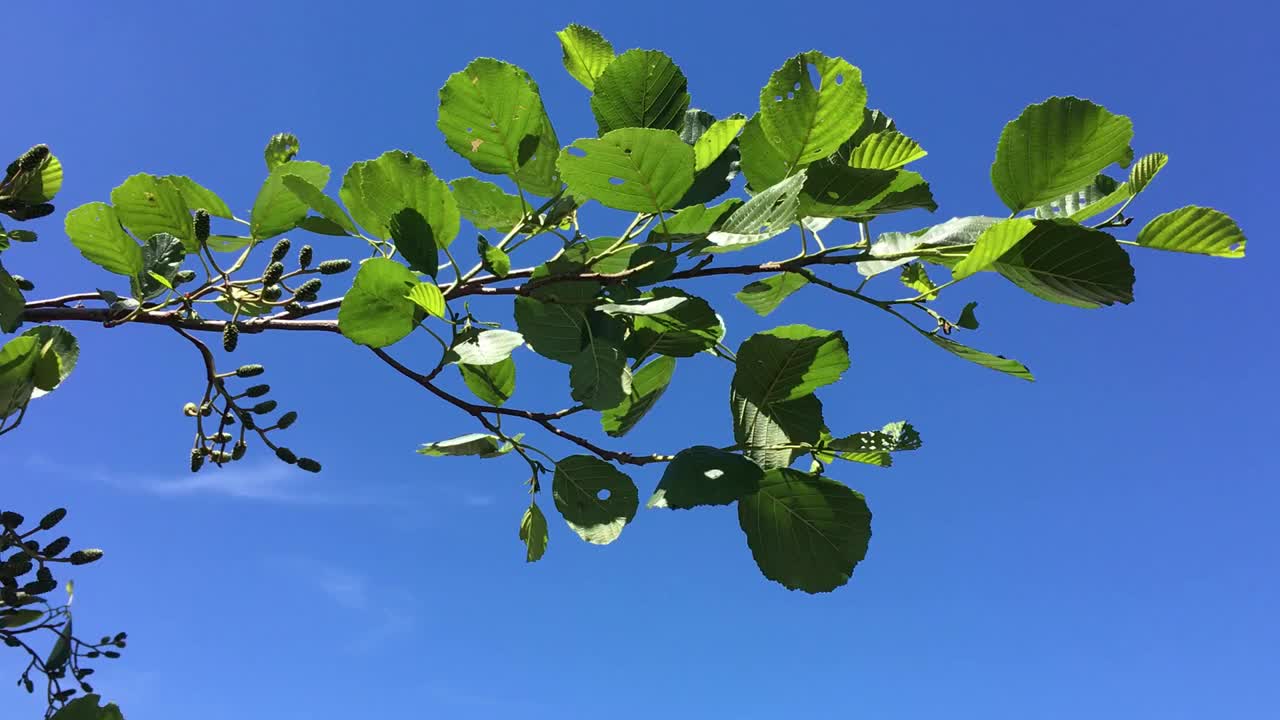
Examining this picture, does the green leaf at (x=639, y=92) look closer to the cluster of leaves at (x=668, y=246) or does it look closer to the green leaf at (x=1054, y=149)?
the cluster of leaves at (x=668, y=246)

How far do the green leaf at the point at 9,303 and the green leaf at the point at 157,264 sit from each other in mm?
175

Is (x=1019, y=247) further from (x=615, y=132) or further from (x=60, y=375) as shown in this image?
(x=60, y=375)

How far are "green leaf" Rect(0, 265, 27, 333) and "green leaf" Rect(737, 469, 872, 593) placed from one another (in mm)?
1227

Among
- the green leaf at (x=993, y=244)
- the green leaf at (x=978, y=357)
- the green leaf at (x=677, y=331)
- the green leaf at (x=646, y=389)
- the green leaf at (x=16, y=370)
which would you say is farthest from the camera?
the green leaf at (x=646, y=389)

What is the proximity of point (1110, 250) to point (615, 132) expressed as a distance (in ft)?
2.15

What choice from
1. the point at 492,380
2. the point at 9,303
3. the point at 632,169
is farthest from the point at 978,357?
the point at 9,303

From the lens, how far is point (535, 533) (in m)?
1.83

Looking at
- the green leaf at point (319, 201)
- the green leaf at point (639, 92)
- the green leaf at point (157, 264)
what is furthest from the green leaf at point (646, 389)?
the green leaf at point (157, 264)

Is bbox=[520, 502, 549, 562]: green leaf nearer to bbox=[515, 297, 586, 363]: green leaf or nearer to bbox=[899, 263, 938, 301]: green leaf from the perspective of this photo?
bbox=[515, 297, 586, 363]: green leaf

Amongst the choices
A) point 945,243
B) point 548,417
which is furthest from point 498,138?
point 945,243

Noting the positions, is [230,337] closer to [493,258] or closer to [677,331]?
[493,258]

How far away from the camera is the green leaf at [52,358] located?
159 cm

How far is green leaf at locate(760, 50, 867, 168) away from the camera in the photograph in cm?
123

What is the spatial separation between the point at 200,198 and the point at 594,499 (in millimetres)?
946
